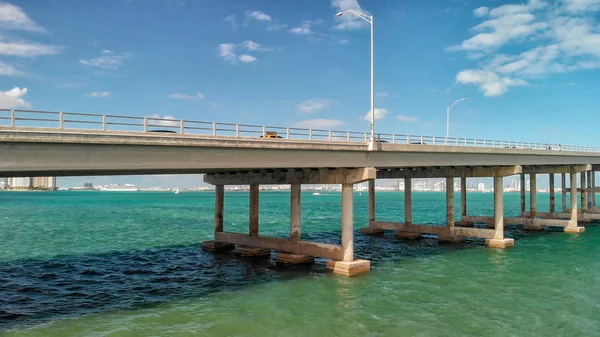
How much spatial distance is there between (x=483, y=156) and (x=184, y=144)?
31.2 metres

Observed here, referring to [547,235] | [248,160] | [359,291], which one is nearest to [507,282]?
[359,291]

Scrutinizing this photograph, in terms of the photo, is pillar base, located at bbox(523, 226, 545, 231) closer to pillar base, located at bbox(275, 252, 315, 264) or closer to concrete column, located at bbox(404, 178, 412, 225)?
concrete column, located at bbox(404, 178, 412, 225)

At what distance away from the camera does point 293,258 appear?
32.6 metres

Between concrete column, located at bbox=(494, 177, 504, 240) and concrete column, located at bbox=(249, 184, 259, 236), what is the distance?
2339cm

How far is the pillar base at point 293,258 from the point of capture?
32.6m

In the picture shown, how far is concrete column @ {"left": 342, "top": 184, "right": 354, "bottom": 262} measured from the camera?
98.2 feet

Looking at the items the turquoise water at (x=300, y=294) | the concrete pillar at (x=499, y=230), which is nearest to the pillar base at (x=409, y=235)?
the turquoise water at (x=300, y=294)

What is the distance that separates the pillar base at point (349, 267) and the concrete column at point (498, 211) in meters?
19.0

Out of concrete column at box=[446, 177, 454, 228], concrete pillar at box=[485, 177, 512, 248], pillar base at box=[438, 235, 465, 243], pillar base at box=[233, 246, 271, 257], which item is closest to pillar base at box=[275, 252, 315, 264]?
pillar base at box=[233, 246, 271, 257]

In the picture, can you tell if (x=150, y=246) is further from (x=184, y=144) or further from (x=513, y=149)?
(x=513, y=149)

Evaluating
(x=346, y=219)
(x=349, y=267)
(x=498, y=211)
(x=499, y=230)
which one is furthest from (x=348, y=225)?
(x=498, y=211)

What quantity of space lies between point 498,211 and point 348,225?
21263 mm

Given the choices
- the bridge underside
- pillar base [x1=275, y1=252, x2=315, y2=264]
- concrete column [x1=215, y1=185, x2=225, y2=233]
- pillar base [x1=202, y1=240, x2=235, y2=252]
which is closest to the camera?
the bridge underside

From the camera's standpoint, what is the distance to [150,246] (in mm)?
45000
